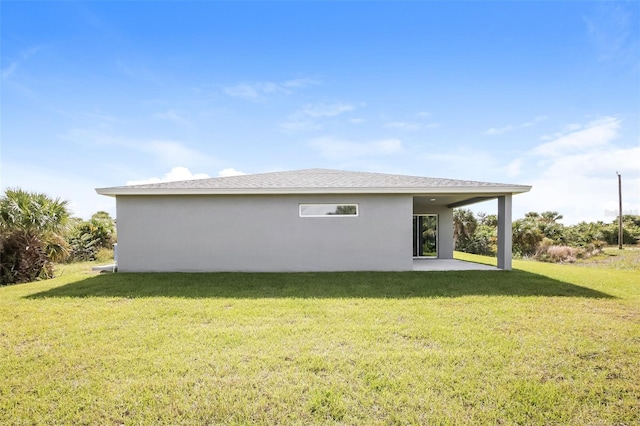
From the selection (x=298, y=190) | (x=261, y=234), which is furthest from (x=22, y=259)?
(x=298, y=190)

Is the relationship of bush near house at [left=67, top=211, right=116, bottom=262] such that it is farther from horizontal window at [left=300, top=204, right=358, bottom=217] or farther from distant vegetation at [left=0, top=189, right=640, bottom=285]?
horizontal window at [left=300, top=204, right=358, bottom=217]

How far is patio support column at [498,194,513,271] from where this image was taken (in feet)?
35.2

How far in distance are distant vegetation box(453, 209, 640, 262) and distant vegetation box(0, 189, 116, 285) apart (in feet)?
74.4

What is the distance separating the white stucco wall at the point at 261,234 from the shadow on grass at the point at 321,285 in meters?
0.69

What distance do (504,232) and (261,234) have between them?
8.75m

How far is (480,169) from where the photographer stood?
55.3 feet

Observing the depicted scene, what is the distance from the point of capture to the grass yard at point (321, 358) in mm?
2957

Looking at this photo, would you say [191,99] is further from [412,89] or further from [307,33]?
[412,89]

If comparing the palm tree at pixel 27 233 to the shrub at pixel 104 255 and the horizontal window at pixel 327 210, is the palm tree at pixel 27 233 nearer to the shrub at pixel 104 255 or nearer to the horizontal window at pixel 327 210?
the shrub at pixel 104 255

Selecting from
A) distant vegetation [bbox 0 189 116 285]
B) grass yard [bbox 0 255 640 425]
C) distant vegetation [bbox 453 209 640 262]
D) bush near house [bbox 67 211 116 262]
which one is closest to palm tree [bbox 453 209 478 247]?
distant vegetation [bbox 453 209 640 262]

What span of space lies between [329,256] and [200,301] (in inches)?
195

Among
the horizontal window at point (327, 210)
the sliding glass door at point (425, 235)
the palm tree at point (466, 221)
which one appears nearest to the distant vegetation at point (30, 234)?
the horizontal window at point (327, 210)

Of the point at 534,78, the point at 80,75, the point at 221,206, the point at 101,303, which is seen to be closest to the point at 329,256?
the point at 221,206

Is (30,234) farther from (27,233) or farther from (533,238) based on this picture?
(533,238)
